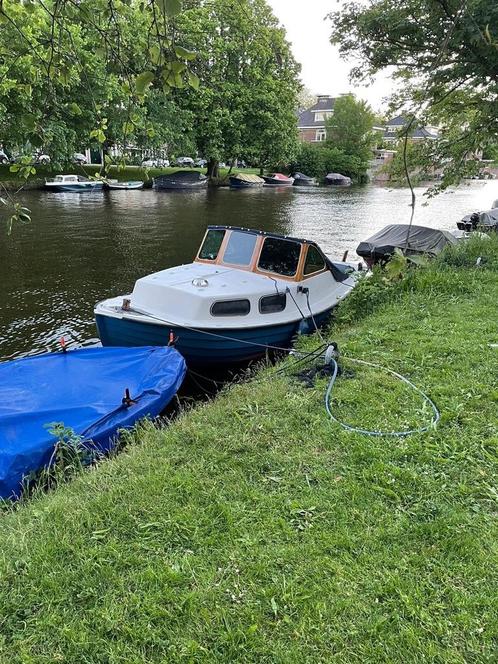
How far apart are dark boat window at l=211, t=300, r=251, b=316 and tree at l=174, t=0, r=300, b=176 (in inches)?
1233

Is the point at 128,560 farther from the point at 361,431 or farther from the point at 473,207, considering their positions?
the point at 473,207

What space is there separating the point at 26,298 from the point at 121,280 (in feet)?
9.85

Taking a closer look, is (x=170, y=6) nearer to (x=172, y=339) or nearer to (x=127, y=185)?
(x=172, y=339)

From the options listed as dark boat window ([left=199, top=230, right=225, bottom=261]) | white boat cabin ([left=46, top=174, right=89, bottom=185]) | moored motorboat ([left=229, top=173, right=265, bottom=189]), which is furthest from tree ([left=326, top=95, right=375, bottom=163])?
dark boat window ([left=199, top=230, right=225, bottom=261])

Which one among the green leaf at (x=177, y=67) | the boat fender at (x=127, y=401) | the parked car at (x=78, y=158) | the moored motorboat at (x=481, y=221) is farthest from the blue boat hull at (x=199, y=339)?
the moored motorboat at (x=481, y=221)

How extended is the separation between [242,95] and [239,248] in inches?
1337

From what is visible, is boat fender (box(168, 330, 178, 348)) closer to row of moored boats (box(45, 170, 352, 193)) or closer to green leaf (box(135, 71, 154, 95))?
green leaf (box(135, 71, 154, 95))

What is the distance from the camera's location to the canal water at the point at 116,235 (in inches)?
465

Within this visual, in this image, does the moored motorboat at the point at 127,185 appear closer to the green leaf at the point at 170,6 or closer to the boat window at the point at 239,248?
the boat window at the point at 239,248

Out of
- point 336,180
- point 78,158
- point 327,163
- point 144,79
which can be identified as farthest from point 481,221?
point 327,163

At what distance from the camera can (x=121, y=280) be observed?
14.8 metres

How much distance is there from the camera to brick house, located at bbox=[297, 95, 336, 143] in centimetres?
7562

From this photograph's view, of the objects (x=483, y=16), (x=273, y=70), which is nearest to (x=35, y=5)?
(x=483, y=16)

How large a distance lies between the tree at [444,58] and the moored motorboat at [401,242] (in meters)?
2.18
